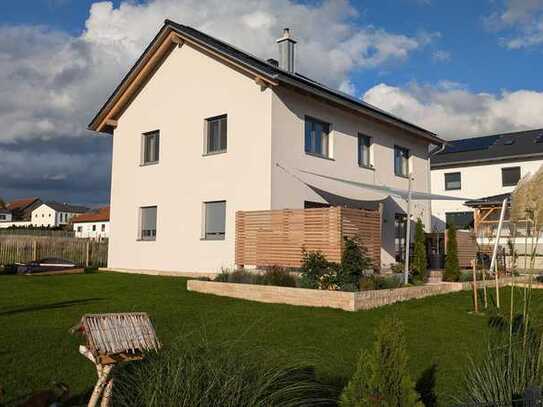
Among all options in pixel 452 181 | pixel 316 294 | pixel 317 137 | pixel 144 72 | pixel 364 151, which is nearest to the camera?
pixel 316 294

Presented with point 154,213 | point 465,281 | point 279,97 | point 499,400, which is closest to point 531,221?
point 499,400

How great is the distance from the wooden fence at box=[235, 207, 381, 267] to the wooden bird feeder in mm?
9752

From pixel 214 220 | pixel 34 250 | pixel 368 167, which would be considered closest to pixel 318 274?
pixel 214 220

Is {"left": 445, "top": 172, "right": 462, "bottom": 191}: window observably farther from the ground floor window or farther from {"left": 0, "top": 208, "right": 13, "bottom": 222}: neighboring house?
{"left": 0, "top": 208, "right": 13, "bottom": 222}: neighboring house

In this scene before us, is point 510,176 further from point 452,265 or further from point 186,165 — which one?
point 186,165

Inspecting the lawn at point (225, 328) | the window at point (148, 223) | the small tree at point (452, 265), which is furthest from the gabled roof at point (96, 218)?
the small tree at point (452, 265)

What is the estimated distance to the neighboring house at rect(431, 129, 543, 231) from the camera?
104 feet

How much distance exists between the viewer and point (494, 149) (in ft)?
111

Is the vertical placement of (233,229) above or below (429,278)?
above

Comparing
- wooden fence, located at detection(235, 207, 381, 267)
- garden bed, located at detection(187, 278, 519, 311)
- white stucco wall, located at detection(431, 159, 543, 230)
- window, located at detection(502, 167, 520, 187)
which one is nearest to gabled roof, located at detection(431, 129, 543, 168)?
white stucco wall, located at detection(431, 159, 543, 230)

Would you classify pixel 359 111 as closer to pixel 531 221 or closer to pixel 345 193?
pixel 345 193

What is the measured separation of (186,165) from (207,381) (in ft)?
51.2

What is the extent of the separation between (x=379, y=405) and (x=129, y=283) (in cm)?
1310

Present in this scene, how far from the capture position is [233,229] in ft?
54.9
